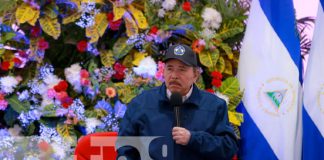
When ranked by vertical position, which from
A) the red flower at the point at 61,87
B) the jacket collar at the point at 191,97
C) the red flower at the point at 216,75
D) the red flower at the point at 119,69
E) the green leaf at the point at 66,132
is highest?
the red flower at the point at 119,69

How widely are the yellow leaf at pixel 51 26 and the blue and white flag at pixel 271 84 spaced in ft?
4.31

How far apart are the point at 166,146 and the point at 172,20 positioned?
1649mm

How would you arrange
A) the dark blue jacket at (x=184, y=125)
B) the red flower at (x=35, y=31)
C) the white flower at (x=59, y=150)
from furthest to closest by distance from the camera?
the red flower at (x=35, y=31), the white flower at (x=59, y=150), the dark blue jacket at (x=184, y=125)

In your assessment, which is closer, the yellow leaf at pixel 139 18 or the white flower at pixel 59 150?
the white flower at pixel 59 150

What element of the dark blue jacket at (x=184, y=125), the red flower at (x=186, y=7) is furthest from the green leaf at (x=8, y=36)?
the dark blue jacket at (x=184, y=125)

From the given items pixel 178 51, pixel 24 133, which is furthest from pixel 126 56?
pixel 178 51

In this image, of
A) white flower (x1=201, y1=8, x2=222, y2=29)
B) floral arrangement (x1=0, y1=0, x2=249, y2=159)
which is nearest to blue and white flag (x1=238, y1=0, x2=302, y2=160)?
floral arrangement (x1=0, y1=0, x2=249, y2=159)

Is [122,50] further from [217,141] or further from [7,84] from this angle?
[217,141]

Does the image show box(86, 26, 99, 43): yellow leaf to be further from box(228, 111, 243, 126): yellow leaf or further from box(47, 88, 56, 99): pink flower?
box(228, 111, 243, 126): yellow leaf

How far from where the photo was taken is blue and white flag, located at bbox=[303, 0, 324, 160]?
13.8ft

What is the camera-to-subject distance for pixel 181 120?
9.68ft

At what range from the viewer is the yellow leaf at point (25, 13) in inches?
163

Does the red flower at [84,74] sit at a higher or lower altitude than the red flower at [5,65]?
lower

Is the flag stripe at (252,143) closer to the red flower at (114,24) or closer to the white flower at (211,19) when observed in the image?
the white flower at (211,19)
